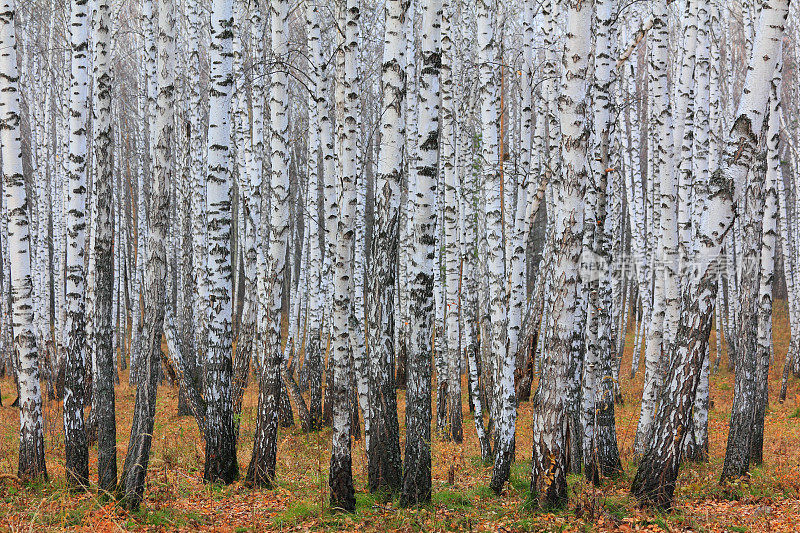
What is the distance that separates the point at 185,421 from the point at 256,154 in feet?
21.8

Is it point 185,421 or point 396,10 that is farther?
point 185,421

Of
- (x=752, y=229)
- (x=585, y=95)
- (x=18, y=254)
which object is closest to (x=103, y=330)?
(x=18, y=254)

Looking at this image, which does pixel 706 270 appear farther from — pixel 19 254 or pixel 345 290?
pixel 19 254

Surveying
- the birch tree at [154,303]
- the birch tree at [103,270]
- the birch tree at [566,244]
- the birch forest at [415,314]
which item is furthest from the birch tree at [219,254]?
the birch tree at [566,244]

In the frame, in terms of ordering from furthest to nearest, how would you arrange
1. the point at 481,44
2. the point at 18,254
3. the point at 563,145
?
the point at 481,44 < the point at 18,254 < the point at 563,145

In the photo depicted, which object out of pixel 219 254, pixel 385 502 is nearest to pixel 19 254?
pixel 219 254

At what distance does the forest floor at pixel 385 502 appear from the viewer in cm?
628

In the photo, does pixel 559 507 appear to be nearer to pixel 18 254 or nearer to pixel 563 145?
pixel 563 145

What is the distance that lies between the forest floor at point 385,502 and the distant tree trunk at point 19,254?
545mm

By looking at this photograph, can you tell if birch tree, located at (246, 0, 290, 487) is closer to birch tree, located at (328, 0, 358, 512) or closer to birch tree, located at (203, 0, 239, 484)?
birch tree, located at (203, 0, 239, 484)

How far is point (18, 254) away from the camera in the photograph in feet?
24.4

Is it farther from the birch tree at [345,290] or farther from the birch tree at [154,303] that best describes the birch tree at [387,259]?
the birch tree at [154,303]

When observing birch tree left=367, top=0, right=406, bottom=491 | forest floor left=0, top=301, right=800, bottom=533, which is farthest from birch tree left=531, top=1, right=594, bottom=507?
birch tree left=367, top=0, right=406, bottom=491

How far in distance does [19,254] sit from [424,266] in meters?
5.00
